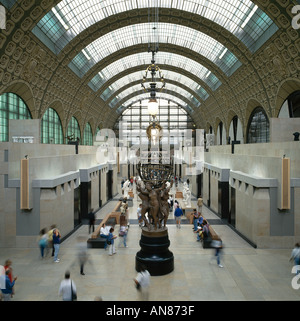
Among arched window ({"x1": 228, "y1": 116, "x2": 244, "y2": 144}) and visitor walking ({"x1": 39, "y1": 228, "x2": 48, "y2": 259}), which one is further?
arched window ({"x1": 228, "y1": 116, "x2": 244, "y2": 144})

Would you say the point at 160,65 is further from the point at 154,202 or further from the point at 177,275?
the point at 177,275

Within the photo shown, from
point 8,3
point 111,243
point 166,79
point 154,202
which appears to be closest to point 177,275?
point 154,202

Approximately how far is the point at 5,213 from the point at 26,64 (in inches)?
479

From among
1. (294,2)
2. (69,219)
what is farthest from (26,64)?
(294,2)

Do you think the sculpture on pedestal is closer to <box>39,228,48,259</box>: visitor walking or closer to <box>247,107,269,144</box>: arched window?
<box>39,228,48,259</box>: visitor walking

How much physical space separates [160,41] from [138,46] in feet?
10.3

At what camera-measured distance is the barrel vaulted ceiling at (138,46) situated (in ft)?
59.5

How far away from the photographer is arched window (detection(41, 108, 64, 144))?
2627 cm

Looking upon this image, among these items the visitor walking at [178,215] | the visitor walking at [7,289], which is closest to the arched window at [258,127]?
the visitor walking at [178,215]

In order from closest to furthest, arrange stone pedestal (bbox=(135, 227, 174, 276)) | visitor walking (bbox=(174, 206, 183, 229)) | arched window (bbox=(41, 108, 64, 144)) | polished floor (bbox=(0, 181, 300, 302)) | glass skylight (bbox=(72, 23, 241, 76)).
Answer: polished floor (bbox=(0, 181, 300, 302)) < stone pedestal (bbox=(135, 227, 174, 276)) < visitor walking (bbox=(174, 206, 183, 229)) < arched window (bbox=(41, 108, 64, 144)) < glass skylight (bbox=(72, 23, 241, 76))

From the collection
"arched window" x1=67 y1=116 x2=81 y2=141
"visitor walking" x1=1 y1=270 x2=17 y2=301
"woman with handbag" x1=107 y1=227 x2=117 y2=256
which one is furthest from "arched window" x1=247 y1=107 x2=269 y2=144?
"visitor walking" x1=1 y1=270 x2=17 y2=301

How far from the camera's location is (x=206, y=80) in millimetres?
37906

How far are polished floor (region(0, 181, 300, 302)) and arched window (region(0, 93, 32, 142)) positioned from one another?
34.1ft

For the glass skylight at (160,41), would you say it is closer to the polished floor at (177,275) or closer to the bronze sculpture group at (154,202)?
the polished floor at (177,275)
